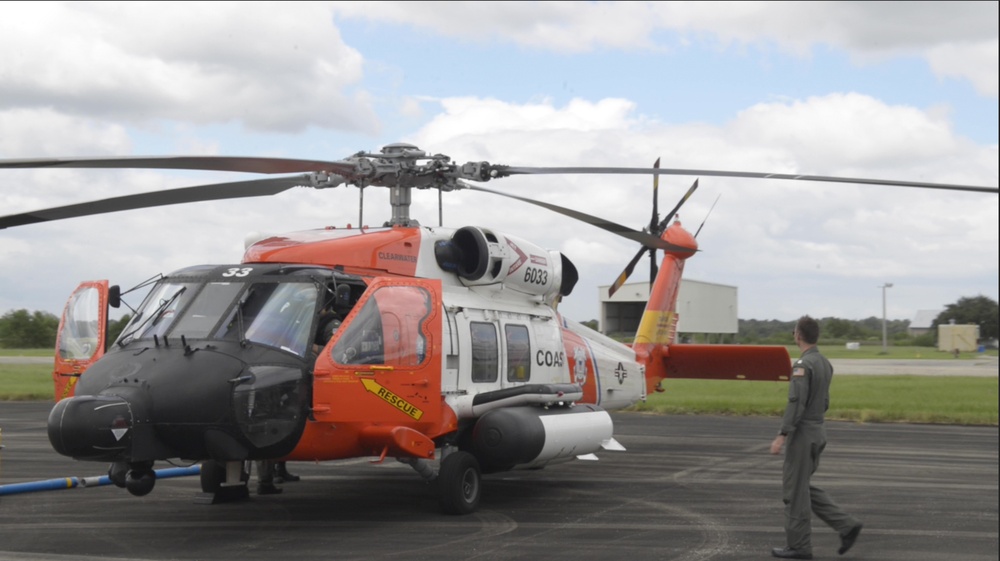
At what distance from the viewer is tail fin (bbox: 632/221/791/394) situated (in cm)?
1379

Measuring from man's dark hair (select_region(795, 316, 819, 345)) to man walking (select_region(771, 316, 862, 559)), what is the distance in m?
0.19

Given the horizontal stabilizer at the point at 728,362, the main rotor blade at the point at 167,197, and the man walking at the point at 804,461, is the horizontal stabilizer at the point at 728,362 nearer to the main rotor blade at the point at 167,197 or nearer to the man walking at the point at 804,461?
the man walking at the point at 804,461

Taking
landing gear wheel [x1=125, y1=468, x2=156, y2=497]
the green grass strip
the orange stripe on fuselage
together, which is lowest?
the green grass strip

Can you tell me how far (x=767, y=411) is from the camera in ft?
75.2

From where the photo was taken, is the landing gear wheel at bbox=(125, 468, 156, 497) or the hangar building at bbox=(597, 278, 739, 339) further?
the hangar building at bbox=(597, 278, 739, 339)

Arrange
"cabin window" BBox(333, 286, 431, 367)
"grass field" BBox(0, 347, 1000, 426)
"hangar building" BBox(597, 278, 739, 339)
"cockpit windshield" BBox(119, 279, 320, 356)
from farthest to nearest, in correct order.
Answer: "hangar building" BBox(597, 278, 739, 339)
"grass field" BBox(0, 347, 1000, 426)
"cabin window" BBox(333, 286, 431, 367)
"cockpit windshield" BBox(119, 279, 320, 356)

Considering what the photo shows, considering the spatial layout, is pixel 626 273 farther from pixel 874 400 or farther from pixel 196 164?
pixel 874 400

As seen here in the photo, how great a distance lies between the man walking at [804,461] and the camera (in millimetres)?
7492

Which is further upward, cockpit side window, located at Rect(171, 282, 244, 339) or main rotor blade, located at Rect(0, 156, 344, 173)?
main rotor blade, located at Rect(0, 156, 344, 173)

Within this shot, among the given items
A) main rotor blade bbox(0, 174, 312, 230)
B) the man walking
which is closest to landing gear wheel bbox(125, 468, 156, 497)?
main rotor blade bbox(0, 174, 312, 230)

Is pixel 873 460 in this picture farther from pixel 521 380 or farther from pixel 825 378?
pixel 825 378

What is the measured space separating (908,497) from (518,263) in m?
4.80

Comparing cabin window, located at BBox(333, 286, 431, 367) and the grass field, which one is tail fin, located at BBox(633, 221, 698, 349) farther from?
the grass field

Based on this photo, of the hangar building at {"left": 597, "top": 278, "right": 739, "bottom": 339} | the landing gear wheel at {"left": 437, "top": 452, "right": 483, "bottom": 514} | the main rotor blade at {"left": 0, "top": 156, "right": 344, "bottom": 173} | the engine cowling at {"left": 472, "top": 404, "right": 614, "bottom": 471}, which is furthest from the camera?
the hangar building at {"left": 597, "top": 278, "right": 739, "bottom": 339}
